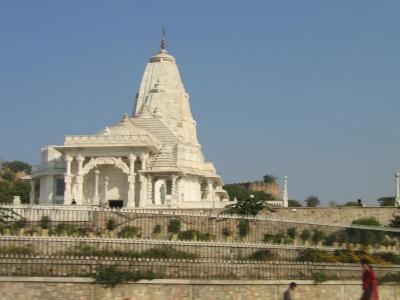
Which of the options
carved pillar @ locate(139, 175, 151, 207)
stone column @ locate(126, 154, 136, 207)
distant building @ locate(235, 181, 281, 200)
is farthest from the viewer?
distant building @ locate(235, 181, 281, 200)

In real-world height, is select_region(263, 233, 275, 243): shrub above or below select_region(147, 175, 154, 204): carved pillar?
below

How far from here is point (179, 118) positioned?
57125 millimetres

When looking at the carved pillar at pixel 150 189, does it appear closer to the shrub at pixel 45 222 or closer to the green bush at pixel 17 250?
the shrub at pixel 45 222

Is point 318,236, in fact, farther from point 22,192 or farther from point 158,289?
point 22,192

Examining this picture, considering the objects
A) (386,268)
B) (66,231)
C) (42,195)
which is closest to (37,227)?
(66,231)

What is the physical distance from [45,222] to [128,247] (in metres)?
5.52

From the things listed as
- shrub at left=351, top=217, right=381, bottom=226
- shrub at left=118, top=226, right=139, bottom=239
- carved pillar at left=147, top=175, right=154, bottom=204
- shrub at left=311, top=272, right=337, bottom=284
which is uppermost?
carved pillar at left=147, top=175, right=154, bottom=204

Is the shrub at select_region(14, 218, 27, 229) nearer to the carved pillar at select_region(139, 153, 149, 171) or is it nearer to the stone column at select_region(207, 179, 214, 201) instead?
the carved pillar at select_region(139, 153, 149, 171)

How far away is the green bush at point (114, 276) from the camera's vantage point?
2036cm

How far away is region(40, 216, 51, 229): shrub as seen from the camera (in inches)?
1083

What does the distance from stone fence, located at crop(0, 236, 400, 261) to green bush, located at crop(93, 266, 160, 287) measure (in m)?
2.13

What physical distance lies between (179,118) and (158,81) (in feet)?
14.4

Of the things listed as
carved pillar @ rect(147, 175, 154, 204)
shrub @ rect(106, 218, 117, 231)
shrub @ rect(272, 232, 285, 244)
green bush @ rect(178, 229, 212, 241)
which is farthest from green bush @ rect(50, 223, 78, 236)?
carved pillar @ rect(147, 175, 154, 204)

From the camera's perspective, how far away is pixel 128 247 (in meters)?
24.1
